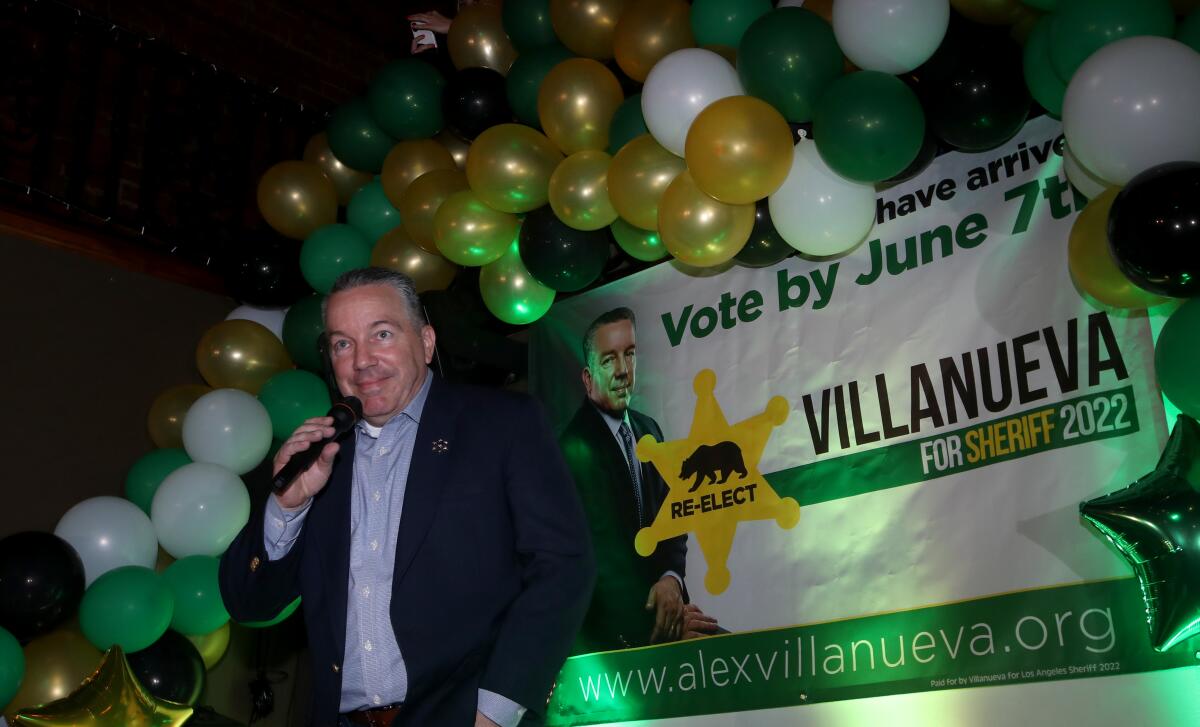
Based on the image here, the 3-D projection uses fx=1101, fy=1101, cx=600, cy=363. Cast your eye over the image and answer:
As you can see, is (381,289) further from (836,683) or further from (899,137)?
(836,683)

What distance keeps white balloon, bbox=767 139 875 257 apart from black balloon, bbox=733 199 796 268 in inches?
4.5

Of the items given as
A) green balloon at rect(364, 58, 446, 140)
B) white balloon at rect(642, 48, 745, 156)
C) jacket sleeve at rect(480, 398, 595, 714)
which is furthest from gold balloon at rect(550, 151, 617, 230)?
jacket sleeve at rect(480, 398, 595, 714)

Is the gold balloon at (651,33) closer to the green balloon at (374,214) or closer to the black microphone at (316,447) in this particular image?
the green balloon at (374,214)

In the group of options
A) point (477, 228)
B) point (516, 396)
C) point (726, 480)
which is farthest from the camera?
point (477, 228)

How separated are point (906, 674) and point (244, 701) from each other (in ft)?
8.71

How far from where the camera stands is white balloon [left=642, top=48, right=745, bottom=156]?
3.00 meters

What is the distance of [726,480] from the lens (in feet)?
10.9

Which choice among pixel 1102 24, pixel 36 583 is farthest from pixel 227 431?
pixel 1102 24

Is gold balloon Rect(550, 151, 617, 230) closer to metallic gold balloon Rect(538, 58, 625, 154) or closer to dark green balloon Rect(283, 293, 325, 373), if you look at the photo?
metallic gold balloon Rect(538, 58, 625, 154)

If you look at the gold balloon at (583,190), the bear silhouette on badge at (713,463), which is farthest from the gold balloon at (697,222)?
the bear silhouette on badge at (713,463)

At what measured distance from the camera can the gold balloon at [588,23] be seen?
3410mm

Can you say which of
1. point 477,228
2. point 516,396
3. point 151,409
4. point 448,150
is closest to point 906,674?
point 516,396

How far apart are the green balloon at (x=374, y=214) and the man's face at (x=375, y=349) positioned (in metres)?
1.68

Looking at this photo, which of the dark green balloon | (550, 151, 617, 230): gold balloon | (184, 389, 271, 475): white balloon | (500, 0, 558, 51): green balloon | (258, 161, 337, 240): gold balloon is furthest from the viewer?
(258, 161, 337, 240): gold balloon
